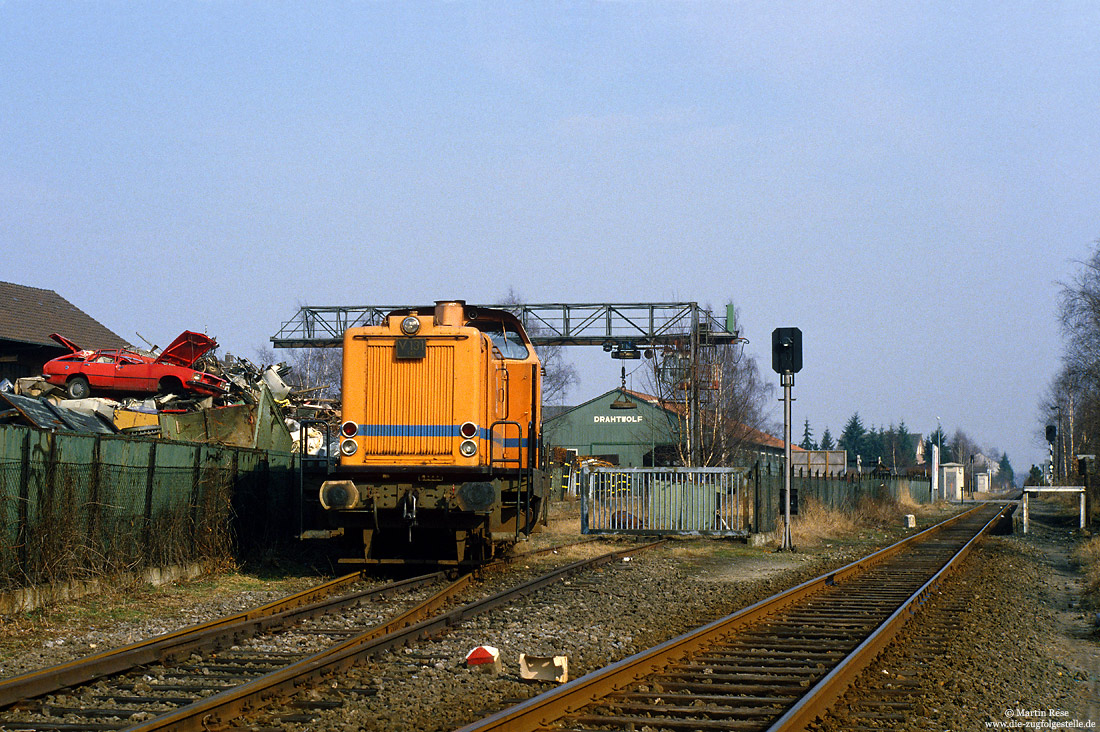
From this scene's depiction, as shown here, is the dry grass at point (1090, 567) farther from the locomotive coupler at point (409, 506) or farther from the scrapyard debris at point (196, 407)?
the scrapyard debris at point (196, 407)

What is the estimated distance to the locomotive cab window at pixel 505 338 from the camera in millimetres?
14312

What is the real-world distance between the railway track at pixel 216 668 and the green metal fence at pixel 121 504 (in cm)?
248

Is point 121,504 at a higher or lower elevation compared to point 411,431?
lower

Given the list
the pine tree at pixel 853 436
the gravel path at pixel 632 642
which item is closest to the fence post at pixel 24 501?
the gravel path at pixel 632 642

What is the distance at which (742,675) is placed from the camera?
7.44 m

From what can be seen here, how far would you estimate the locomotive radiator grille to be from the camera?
12.7m

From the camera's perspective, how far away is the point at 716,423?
121 ft

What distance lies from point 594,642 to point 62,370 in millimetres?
18368

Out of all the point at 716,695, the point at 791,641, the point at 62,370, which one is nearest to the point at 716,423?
the point at 62,370

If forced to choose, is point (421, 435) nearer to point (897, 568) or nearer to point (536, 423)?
point (536, 423)

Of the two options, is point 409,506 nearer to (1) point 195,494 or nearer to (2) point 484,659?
(1) point 195,494

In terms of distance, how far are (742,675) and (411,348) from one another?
6.80 m

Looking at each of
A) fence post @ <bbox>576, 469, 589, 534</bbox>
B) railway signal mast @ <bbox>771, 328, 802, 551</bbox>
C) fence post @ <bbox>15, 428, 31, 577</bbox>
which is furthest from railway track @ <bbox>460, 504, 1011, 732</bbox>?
Result: fence post @ <bbox>576, 469, 589, 534</bbox>

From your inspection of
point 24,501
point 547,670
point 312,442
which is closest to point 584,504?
point 312,442
